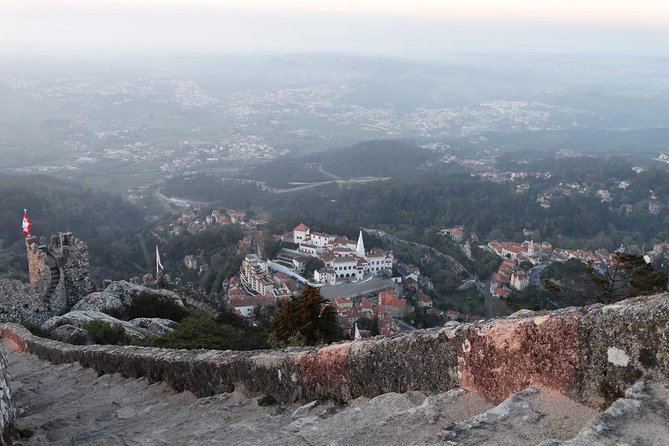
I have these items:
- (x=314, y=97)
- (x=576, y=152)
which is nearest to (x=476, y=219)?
(x=576, y=152)

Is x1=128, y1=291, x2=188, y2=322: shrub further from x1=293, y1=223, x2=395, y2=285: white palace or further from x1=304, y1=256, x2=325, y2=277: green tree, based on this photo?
x1=304, y1=256, x2=325, y2=277: green tree

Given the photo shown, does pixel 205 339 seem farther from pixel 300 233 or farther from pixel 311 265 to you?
pixel 300 233

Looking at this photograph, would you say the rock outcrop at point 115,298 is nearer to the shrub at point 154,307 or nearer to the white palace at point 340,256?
the shrub at point 154,307

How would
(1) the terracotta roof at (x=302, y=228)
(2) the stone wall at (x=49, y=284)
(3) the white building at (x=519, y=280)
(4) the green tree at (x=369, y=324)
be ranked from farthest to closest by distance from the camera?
(1) the terracotta roof at (x=302, y=228) → (3) the white building at (x=519, y=280) → (4) the green tree at (x=369, y=324) → (2) the stone wall at (x=49, y=284)

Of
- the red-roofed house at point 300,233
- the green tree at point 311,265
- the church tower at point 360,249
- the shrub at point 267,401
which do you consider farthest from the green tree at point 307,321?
the red-roofed house at point 300,233

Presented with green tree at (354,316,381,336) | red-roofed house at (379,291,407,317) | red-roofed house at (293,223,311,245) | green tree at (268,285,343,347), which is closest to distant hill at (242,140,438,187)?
red-roofed house at (293,223,311,245)

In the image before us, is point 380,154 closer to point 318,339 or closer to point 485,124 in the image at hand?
point 485,124
